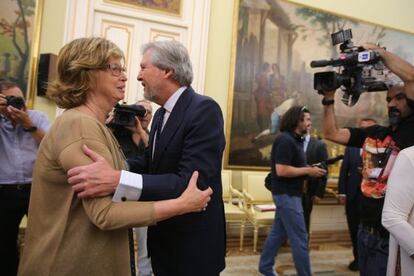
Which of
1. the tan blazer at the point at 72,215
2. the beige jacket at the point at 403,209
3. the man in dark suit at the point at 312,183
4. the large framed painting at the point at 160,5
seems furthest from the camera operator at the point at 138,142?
the large framed painting at the point at 160,5

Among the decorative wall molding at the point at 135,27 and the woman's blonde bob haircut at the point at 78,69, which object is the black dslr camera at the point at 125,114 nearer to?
the woman's blonde bob haircut at the point at 78,69

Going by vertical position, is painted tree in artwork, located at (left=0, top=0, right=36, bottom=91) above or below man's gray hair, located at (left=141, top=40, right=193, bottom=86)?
above

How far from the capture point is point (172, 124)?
1.58 meters

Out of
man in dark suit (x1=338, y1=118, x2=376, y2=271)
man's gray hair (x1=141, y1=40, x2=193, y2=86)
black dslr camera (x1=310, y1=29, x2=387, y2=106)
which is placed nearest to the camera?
man's gray hair (x1=141, y1=40, x2=193, y2=86)

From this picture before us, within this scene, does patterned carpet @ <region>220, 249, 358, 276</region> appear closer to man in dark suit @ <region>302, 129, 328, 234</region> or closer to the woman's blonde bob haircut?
man in dark suit @ <region>302, 129, 328, 234</region>

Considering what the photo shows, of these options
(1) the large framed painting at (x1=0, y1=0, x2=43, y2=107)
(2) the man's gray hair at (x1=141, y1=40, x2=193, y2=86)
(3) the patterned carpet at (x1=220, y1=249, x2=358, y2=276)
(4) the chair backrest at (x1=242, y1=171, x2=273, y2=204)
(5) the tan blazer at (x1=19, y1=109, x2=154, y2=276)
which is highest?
(1) the large framed painting at (x1=0, y1=0, x2=43, y2=107)

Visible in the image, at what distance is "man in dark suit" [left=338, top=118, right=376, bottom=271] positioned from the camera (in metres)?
4.32

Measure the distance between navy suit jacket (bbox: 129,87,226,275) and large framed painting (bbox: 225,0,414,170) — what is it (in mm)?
4034

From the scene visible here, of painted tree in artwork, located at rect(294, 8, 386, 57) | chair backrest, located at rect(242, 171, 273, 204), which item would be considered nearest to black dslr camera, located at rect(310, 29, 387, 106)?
chair backrest, located at rect(242, 171, 273, 204)

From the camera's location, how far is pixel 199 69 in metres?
5.47

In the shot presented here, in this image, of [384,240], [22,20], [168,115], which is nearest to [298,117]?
[384,240]

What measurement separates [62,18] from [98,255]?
4.32 m

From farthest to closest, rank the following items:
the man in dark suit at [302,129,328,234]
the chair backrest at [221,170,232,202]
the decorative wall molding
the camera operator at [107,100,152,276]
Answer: the chair backrest at [221,170,232,202] → the decorative wall molding → the man in dark suit at [302,129,328,234] → the camera operator at [107,100,152,276]

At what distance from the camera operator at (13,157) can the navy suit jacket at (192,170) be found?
58.0 inches
